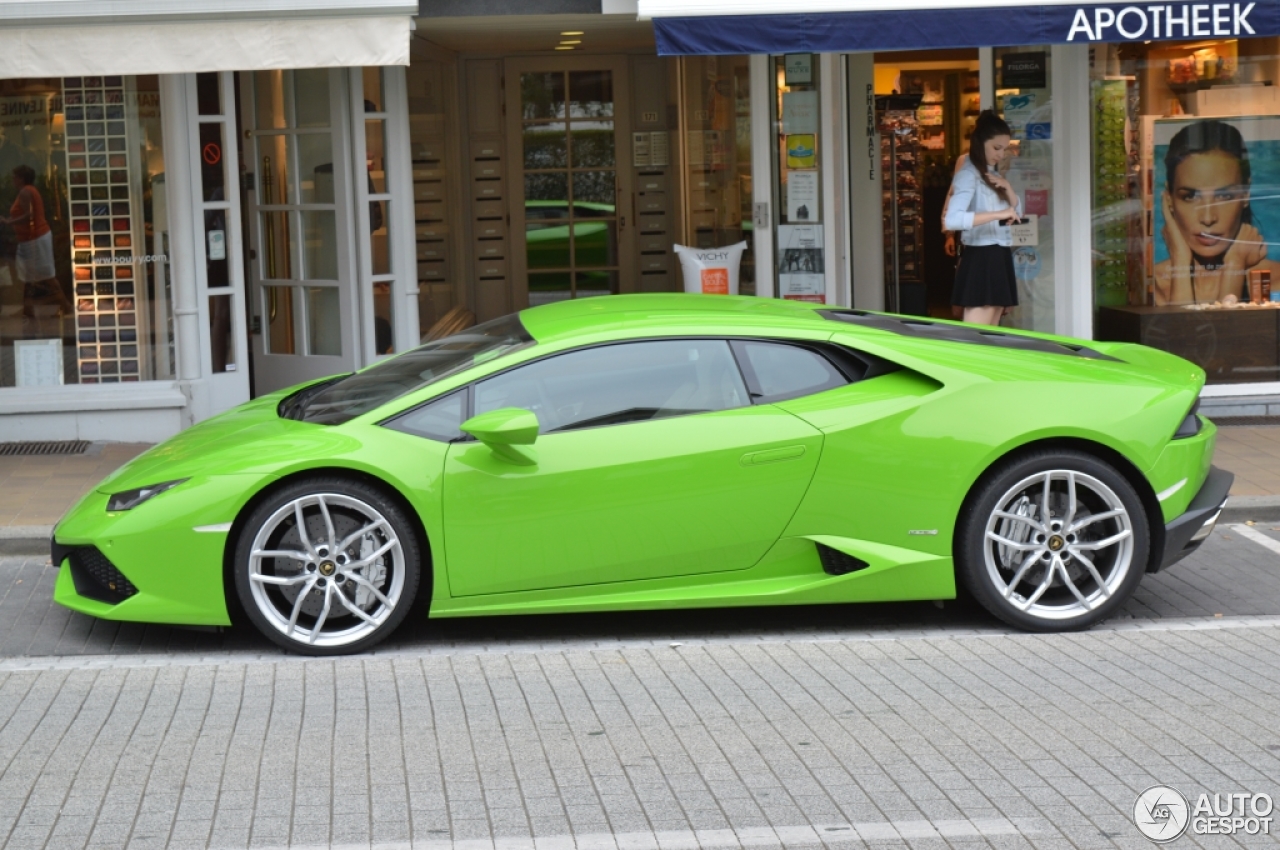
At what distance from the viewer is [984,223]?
10695mm

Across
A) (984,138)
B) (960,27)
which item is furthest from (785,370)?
(984,138)

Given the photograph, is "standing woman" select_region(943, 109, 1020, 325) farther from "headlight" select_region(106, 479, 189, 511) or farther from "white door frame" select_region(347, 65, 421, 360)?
"headlight" select_region(106, 479, 189, 511)

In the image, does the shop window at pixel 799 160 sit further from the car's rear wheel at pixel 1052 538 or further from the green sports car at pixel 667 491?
the car's rear wheel at pixel 1052 538

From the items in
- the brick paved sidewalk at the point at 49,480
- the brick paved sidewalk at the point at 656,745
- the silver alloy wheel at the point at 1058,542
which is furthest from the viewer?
the brick paved sidewalk at the point at 49,480

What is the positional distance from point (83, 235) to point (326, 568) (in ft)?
19.9

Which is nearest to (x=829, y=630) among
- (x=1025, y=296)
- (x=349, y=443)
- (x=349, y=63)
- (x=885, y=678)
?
(x=885, y=678)

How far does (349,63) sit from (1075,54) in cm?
502

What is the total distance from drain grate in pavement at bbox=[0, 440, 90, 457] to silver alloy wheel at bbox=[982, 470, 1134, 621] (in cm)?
661

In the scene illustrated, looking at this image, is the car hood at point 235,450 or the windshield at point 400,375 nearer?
the car hood at point 235,450

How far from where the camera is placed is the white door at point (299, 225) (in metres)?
11.8

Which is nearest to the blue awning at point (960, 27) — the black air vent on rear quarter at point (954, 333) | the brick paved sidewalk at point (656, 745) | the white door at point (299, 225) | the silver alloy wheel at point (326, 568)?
the white door at point (299, 225)

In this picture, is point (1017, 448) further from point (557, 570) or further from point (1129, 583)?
point (557, 570)

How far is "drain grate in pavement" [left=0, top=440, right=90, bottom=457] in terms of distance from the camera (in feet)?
35.0

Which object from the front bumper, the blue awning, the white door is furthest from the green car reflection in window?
the front bumper
